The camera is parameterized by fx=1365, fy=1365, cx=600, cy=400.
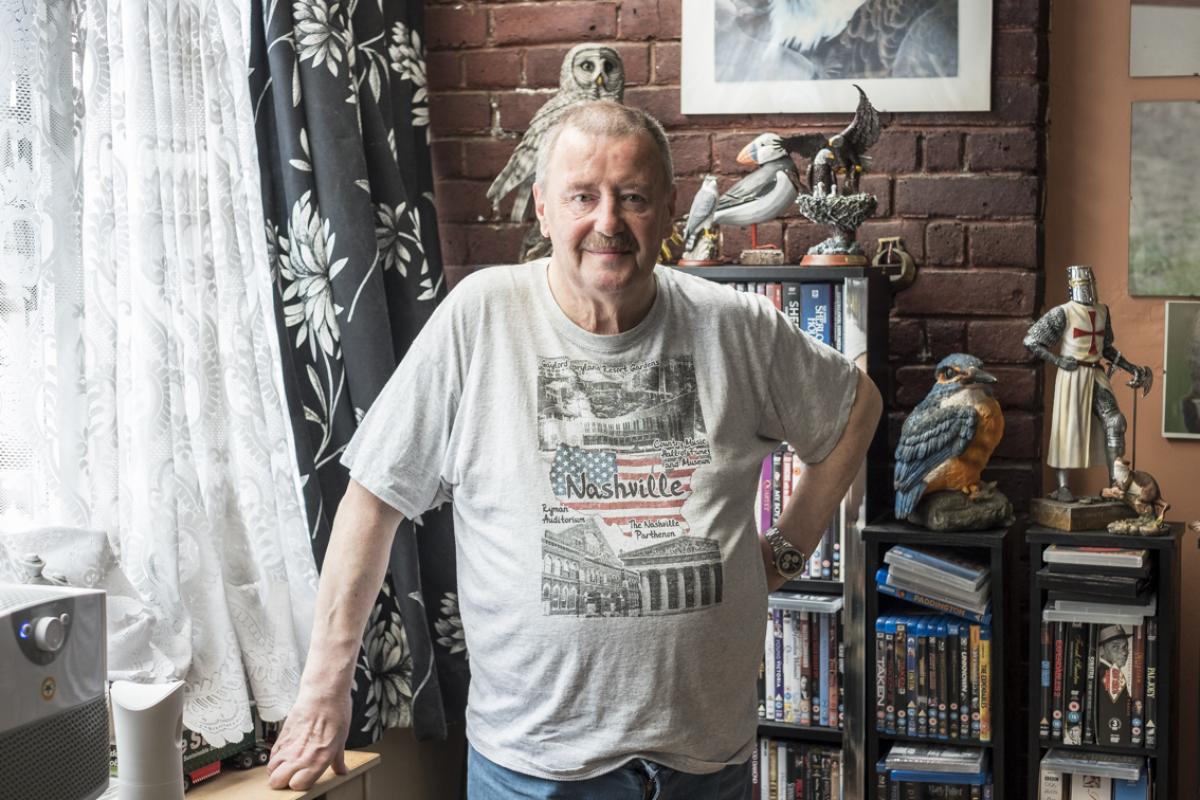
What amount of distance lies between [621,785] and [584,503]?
0.34 metres

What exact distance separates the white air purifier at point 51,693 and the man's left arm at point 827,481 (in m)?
0.91

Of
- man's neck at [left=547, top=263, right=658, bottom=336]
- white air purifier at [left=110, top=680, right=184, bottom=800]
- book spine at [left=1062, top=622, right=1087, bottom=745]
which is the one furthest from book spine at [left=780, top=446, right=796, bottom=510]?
white air purifier at [left=110, top=680, right=184, bottom=800]

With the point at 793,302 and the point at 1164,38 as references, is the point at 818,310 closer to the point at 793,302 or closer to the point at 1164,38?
the point at 793,302

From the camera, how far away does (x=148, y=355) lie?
2029 mm

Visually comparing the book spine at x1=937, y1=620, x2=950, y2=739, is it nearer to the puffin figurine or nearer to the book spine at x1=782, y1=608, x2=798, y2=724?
the book spine at x1=782, y1=608, x2=798, y2=724

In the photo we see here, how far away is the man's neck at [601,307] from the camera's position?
1698mm

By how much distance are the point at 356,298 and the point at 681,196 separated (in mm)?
736

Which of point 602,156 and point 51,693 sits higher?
point 602,156

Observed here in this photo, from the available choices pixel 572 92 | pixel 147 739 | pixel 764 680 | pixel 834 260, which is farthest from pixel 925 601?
pixel 147 739

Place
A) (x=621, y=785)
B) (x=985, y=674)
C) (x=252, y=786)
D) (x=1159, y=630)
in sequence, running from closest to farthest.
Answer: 1. (x=621, y=785)
2. (x=252, y=786)
3. (x=1159, y=630)
4. (x=985, y=674)

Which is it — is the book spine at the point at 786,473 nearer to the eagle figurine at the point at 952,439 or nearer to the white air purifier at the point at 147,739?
the eagle figurine at the point at 952,439

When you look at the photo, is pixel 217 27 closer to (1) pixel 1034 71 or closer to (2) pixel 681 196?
(2) pixel 681 196

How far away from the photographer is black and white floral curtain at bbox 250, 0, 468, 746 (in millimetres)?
2430

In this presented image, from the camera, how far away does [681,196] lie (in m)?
2.82
